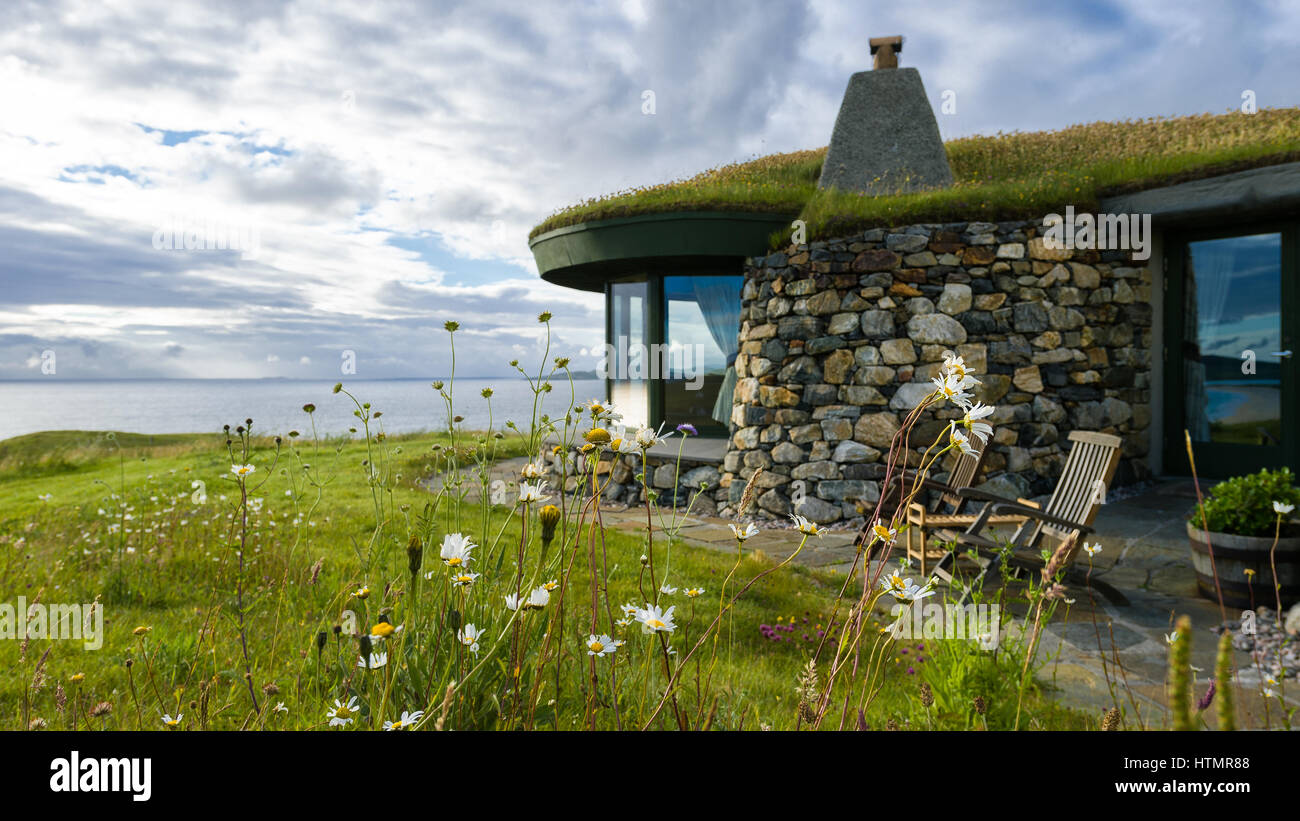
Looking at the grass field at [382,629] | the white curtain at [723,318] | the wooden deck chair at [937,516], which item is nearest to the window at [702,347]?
the white curtain at [723,318]

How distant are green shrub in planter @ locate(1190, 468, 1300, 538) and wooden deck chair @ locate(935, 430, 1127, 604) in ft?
1.99

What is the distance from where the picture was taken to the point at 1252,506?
4281 millimetres

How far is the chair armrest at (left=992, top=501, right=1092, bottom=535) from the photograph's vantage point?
413 centimetres

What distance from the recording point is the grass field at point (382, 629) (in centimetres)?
166

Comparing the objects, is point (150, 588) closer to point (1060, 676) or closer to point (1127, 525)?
point (1060, 676)

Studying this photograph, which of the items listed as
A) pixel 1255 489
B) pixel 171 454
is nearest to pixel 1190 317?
pixel 1255 489

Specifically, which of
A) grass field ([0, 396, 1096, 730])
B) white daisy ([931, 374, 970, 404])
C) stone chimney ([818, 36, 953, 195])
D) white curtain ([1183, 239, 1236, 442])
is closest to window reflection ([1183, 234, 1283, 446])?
white curtain ([1183, 239, 1236, 442])

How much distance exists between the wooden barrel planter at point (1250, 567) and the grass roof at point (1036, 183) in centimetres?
389

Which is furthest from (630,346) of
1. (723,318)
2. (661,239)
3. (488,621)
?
(488,621)

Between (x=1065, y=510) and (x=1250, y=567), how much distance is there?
105cm

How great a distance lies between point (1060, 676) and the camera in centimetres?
330

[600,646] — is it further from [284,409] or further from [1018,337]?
[284,409]

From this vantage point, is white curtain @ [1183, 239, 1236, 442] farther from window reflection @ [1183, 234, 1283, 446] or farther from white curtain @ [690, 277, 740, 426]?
white curtain @ [690, 277, 740, 426]
